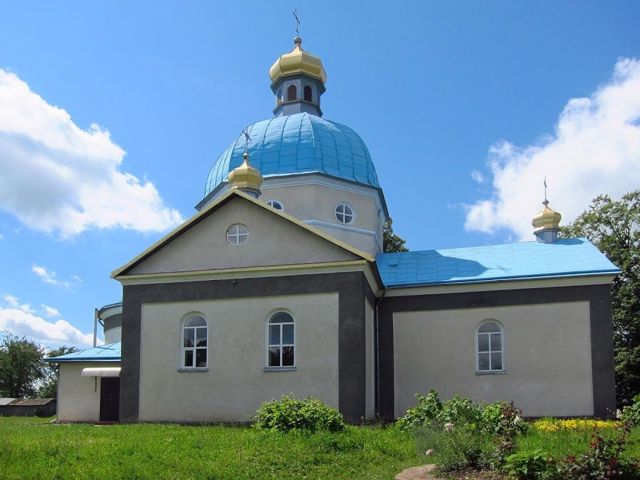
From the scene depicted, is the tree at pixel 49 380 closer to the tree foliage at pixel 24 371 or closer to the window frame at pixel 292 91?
the tree foliage at pixel 24 371

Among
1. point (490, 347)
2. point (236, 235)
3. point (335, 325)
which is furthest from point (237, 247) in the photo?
point (490, 347)

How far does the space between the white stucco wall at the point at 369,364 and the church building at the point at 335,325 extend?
10 cm

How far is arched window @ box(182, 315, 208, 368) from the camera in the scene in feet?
58.1

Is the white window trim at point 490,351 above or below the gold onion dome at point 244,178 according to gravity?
below

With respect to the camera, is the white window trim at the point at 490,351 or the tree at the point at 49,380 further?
the tree at the point at 49,380

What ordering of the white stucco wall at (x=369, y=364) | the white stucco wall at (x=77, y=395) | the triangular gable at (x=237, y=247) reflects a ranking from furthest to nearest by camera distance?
the white stucco wall at (x=77, y=395), the triangular gable at (x=237, y=247), the white stucco wall at (x=369, y=364)

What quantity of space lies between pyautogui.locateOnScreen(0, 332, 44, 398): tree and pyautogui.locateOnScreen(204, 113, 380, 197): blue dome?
33.0 metres

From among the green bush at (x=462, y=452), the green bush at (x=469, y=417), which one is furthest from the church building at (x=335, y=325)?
the green bush at (x=462, y=452)

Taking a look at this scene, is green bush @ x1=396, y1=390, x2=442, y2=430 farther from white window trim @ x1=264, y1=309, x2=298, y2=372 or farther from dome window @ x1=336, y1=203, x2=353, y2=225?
dome window @ x1=336, y1=203, x2=353, y2=225

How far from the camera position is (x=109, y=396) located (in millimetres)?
20797

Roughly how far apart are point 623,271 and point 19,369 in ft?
134

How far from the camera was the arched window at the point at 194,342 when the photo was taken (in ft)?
58.1

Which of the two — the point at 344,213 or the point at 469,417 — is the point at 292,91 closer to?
the point at 344,213

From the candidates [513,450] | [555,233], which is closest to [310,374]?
[513,450]
